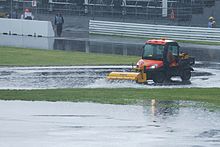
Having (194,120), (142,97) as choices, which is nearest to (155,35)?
(142,97)

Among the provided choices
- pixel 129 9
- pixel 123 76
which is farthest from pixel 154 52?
pixel 129 9

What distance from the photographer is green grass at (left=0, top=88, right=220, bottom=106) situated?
2303cm

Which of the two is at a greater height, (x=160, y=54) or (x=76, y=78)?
(x=160, y=54)

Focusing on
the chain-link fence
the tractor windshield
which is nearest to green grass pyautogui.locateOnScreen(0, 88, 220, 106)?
the tractor windshield

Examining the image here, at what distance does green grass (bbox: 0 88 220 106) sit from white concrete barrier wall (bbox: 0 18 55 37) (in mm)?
27888

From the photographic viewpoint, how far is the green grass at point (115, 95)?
75.6 feet

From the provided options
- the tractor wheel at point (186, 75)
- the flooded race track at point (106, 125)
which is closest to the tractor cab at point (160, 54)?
the tractor wheel at point (186, 75)

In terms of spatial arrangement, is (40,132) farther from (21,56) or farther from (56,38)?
(56,38)

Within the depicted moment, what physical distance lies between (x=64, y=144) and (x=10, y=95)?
919 cm

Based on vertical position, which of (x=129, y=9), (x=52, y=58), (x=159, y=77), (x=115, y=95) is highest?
(x=129, y=9)

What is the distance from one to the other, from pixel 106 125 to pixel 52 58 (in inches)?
855

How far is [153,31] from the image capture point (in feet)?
174

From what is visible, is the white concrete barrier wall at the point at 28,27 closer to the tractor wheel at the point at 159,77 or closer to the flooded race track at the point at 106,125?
the tractor wheel at the point at 159,77

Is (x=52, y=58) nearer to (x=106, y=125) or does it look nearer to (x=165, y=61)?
(x=165, y=61)
